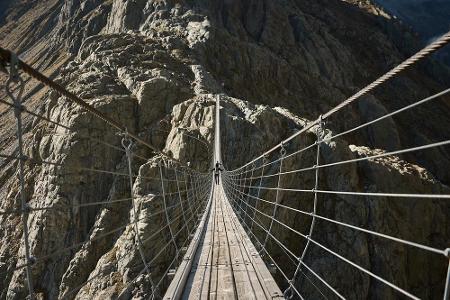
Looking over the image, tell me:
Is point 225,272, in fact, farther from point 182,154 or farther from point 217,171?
point 182,154

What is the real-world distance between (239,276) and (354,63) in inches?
2168

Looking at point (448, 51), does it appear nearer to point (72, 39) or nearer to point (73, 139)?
point (72, 39)

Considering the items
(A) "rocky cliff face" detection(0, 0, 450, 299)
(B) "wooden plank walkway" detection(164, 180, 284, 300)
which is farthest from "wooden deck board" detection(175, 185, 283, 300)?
(A) "rocky cliff face" detection(0, 0, 450, 299)

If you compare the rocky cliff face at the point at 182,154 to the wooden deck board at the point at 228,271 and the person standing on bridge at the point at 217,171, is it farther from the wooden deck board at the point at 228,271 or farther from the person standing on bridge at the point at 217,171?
the person standing on bridge at the point at 217,171

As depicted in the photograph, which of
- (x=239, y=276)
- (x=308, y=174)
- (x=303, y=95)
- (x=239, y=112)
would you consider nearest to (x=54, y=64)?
(x=303, y=95)

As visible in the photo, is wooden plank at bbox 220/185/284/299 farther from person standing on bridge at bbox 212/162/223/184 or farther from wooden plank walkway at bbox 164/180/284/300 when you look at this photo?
person standing on bridge at bbox 212/162/223/184

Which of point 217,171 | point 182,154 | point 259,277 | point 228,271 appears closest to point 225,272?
point 228,271

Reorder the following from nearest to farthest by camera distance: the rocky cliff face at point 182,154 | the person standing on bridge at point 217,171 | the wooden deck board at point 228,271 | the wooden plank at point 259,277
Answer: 1. the wooden plank at point 259,277
2. the wooden deck board at point 228,271
3. the person standing on bridge at point 217,171
4. the rocky cliff face at point 182,154

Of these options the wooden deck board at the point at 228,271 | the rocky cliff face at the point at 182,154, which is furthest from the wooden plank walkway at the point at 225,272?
the rocky cliff face at the point at 182,154

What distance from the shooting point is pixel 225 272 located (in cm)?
400

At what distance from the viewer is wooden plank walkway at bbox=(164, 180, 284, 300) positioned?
3.42 meters

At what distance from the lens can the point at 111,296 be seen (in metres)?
15.9

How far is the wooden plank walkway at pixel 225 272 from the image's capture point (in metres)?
3.42

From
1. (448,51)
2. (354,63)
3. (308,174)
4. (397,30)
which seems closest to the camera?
(308,174)
